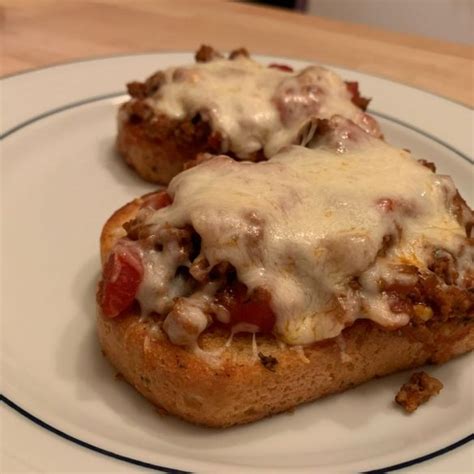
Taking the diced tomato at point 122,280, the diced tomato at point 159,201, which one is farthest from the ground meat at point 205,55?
the diced tomato at point 122,280

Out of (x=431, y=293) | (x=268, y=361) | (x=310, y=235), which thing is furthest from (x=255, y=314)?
(x=431, y=293)

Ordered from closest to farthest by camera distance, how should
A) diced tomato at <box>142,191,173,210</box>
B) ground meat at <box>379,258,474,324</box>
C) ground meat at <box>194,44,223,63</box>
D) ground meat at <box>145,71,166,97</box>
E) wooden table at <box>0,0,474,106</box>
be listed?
ground meat at <box>379,258,474,324</box>
diced tomato at <box>142,191,173,210</box>
ground meat at <box>145,71,166,97</box>
ground meat at <box>194,44,223,63</box>
wooden table at <box>0,0,474,106</box>

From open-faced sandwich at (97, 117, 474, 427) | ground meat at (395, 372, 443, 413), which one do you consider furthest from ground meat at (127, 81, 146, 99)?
ground meat at (395, 372, 443, 413)

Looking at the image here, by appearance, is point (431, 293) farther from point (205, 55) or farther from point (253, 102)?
point (205, 55)

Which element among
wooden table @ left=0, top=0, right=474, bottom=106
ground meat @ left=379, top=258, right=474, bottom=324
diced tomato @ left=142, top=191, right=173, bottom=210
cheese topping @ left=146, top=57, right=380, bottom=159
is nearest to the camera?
ground meat @ left=379, top=258, right=474, bottom=324

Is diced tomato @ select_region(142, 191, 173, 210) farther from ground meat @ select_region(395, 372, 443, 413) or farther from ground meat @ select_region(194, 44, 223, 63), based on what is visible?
ground meat @ select_region(194, 44, 223, 63)

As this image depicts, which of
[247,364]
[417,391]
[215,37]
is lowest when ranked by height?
[215,37]

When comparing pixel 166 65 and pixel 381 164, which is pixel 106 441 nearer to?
pixel 381 164
